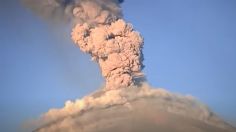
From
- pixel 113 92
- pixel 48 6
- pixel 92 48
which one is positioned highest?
pixel 48 6

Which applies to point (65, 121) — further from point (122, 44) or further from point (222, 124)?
point (222, 124)

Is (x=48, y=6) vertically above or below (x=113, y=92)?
above

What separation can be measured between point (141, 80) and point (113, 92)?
3215 millimetres

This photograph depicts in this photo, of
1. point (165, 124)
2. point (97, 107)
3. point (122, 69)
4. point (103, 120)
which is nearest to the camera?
point (122, 69)

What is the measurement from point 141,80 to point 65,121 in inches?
392

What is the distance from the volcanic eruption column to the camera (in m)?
33.4

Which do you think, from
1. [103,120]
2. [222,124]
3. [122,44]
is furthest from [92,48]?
[222,124]

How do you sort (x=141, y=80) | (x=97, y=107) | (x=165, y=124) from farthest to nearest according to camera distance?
(x=165, y=124), (x=97, y=107), (x=141, y=80)

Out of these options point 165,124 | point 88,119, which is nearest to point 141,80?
point 88,119

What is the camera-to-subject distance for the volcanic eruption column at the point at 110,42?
3341 cm

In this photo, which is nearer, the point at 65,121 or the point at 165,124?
the point at 65,121

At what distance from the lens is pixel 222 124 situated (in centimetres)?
4738

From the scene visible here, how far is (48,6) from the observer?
3528cm

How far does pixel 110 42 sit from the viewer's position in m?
33.6
